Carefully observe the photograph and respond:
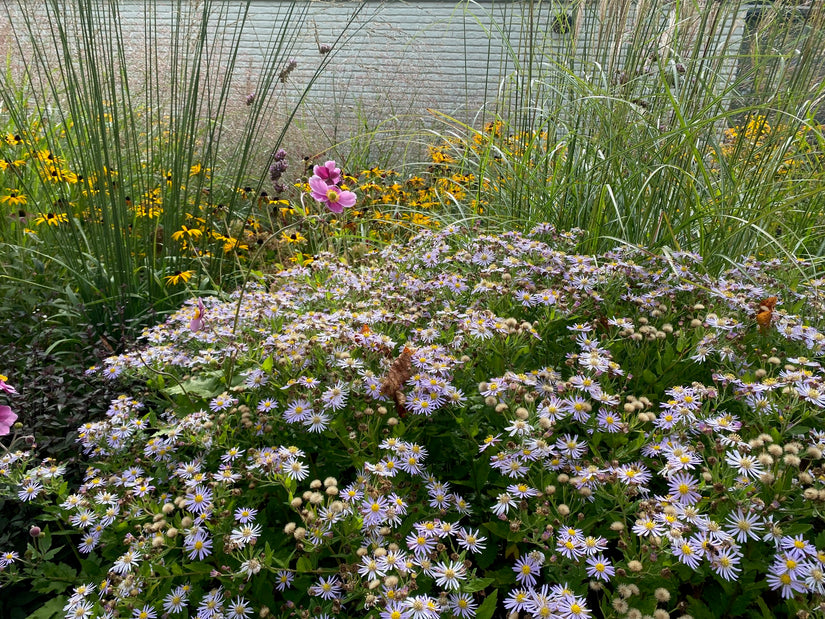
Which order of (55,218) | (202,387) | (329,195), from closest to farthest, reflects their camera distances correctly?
1. (329,195)
2. (202,387)
3. (55,218)

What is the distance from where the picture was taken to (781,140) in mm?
2270

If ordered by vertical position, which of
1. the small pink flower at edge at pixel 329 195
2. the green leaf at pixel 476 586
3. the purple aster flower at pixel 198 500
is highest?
the small pink flower at edge at pixel 329 195

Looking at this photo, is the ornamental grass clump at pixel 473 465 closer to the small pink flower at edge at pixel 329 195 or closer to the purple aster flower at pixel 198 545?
the purple aster flower at pixel 198 545

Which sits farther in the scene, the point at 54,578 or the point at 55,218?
the point at 55,218

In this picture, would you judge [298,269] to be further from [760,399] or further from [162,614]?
[760,399]

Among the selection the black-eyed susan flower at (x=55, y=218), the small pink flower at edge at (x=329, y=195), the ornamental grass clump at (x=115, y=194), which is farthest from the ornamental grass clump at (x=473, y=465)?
the black-eyed susan flower at (x=55, y=218)

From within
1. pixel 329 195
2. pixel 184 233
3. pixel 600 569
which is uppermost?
pixel 329 195

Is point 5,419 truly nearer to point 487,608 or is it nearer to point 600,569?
point 487,608

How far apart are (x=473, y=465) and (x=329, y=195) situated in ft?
2.21

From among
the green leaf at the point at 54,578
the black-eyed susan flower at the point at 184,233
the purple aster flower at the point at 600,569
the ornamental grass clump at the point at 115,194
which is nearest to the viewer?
the purple aster flower at the point at 600,569

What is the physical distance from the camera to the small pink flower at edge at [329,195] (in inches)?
55.7

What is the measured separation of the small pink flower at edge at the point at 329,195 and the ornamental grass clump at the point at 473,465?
0.86 ft

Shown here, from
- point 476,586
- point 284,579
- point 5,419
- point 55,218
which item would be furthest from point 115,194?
point 476,586

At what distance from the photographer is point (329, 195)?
1413 millimetres
